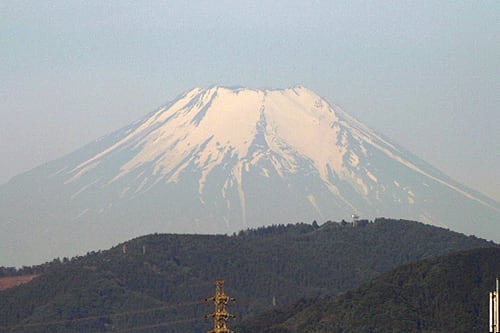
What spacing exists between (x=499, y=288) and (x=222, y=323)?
10.2m

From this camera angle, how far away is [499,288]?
56.8m

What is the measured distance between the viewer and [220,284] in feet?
181

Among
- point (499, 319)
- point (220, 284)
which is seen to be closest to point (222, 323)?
point (220, 284)

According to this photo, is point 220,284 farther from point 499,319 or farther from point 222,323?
point 499,319

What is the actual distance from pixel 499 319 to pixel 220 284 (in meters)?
9.53

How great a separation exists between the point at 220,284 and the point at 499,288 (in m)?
9.95

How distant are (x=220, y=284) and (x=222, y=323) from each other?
1787 mm

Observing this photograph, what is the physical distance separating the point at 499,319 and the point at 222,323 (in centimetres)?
933

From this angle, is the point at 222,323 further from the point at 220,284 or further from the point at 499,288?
the point at 499,288

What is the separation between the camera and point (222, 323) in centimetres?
5381

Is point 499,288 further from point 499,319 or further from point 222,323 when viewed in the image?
point 222,323

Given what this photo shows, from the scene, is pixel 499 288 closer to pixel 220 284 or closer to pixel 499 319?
pixel 499 319

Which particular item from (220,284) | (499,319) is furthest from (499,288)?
(220,284)
